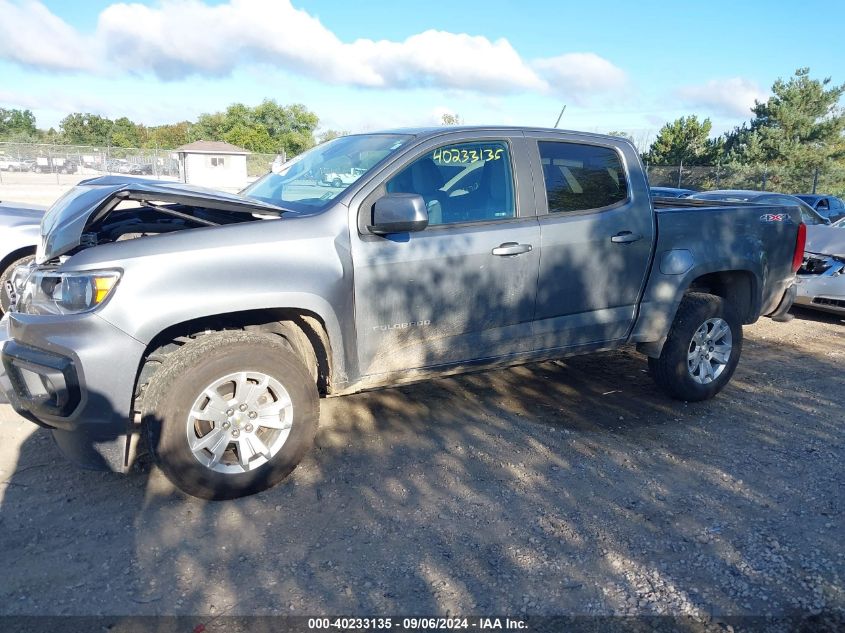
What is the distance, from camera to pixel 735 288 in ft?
16.7

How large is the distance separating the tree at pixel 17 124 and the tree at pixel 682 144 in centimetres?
6201

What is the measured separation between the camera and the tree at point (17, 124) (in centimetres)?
7219

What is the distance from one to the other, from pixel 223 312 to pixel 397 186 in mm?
1216

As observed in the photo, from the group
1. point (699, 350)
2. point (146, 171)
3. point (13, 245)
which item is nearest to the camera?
point (699, 350)

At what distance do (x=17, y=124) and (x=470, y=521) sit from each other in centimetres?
9523

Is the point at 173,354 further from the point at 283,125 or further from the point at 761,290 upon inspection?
the point at 283,125

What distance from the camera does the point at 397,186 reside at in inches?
148

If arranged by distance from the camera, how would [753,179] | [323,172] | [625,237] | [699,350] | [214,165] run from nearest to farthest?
1. [323,172]
2. [625,237]
3. [699,350]
4. [753,179]
5. [214,165]

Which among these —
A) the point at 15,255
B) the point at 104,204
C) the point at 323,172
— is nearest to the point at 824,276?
the point at 323,172

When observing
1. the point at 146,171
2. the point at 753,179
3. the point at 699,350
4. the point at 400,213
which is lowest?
the point at 699,350

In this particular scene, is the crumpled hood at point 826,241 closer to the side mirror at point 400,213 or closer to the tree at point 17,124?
the side mirror at point 400,213

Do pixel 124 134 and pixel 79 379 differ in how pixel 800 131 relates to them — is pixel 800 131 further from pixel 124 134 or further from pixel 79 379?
pixel 124 134

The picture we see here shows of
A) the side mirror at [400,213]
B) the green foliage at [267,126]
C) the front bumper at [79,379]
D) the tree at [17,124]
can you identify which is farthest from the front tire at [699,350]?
the tree at [17,124]

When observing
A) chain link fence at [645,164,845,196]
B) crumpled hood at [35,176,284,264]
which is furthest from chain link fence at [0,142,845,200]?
crumpled hood at [35,176,284,264]
